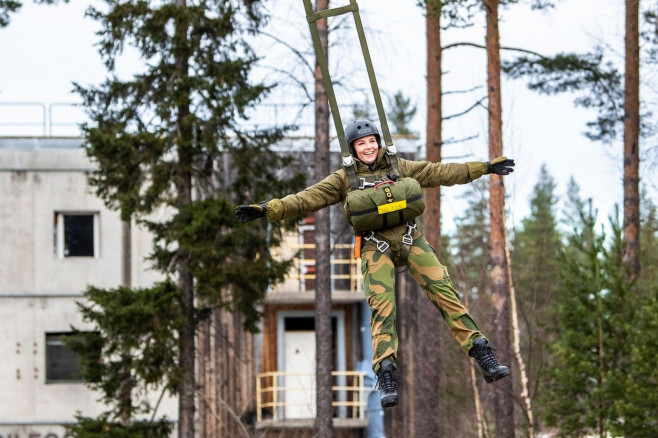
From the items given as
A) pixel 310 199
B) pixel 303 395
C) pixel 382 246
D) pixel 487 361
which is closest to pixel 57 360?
pixel 303 395

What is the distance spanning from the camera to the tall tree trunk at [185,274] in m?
20.2

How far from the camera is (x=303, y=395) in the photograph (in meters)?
29.7

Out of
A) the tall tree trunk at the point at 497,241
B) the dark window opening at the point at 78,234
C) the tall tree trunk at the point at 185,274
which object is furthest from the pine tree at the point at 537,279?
the dark window opening at the point at 78,234

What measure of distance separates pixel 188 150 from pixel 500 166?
11.6m

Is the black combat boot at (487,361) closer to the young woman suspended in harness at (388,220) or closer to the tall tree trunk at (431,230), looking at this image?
the young woman suspended in harness at (388,220)

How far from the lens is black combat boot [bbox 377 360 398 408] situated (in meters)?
8.84

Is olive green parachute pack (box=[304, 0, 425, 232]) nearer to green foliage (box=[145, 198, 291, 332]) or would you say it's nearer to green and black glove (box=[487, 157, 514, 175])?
green and black glove (box=[487, 157, 514, 175])

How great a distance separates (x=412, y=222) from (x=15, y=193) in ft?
62.8

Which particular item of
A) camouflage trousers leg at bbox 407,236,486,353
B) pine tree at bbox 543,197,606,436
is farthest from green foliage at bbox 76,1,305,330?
camouflage trousers leg at bbox 407,236,486,353

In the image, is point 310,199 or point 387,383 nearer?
point 387,383

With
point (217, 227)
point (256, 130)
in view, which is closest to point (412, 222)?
point (217, 227)

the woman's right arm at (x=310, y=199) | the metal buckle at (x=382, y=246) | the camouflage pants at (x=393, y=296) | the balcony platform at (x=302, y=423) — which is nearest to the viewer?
the woman's right arm at (x=310, y=199)

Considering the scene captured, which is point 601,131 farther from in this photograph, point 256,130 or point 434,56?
point 256,130

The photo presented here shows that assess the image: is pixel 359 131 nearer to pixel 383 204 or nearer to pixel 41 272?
pixel 383 204
